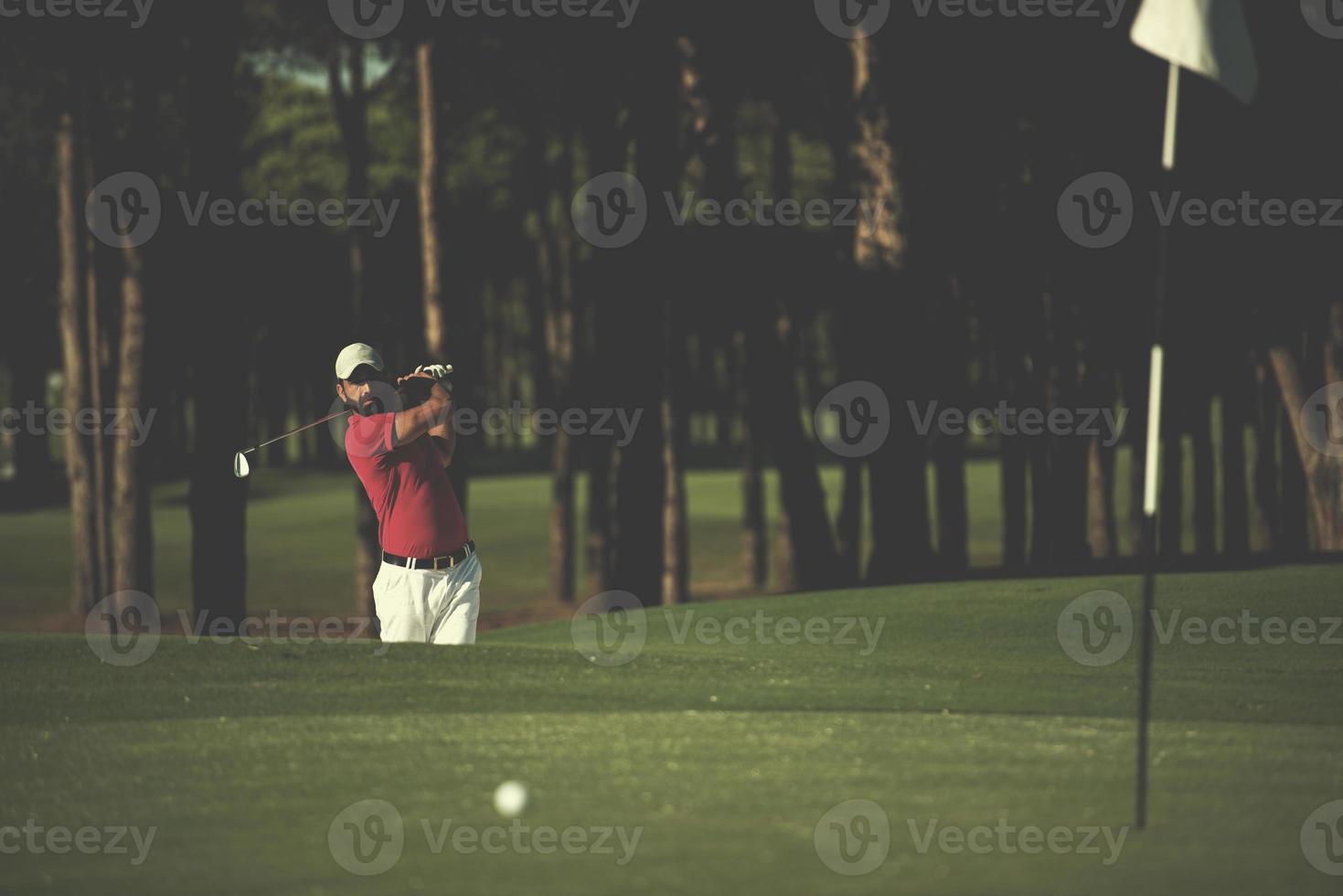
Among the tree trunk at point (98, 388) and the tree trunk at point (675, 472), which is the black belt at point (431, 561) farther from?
the tree trunk at point (98, 388)

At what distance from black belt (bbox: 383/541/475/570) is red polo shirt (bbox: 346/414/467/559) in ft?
0.11

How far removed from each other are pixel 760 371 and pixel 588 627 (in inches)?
400

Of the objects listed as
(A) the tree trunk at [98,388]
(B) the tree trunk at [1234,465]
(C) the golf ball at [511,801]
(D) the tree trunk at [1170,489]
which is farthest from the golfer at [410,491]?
(B) the tree trunk at [1234,465]

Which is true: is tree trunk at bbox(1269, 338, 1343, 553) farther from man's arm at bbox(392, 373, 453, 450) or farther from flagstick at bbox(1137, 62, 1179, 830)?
flagstick at bbox(1137, 62, 1179, 830)

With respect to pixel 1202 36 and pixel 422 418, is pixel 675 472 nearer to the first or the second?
pixel 422 418

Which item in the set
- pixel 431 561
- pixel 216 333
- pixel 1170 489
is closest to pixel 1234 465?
pixel 1170 489

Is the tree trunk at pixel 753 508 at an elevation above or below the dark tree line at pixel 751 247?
below

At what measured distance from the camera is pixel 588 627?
15.8 metres

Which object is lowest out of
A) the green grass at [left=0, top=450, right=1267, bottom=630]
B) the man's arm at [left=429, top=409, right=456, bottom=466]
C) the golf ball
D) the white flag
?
the green grass at [left=0, top=450, right=1267, bottom=630]

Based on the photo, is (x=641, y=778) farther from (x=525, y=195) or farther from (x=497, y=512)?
(x=497, y=512)

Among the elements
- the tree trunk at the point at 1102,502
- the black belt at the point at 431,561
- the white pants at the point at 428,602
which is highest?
the black belt at the point at 431,561

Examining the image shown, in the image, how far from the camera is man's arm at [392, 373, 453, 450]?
10.1 m

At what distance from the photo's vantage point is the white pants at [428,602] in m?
10.5

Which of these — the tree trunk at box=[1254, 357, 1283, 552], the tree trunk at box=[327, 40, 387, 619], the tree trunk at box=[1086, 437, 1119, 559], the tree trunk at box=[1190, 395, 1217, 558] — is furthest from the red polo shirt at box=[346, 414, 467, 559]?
the tree trunk at box=[1086, 437, 1119, 559]
